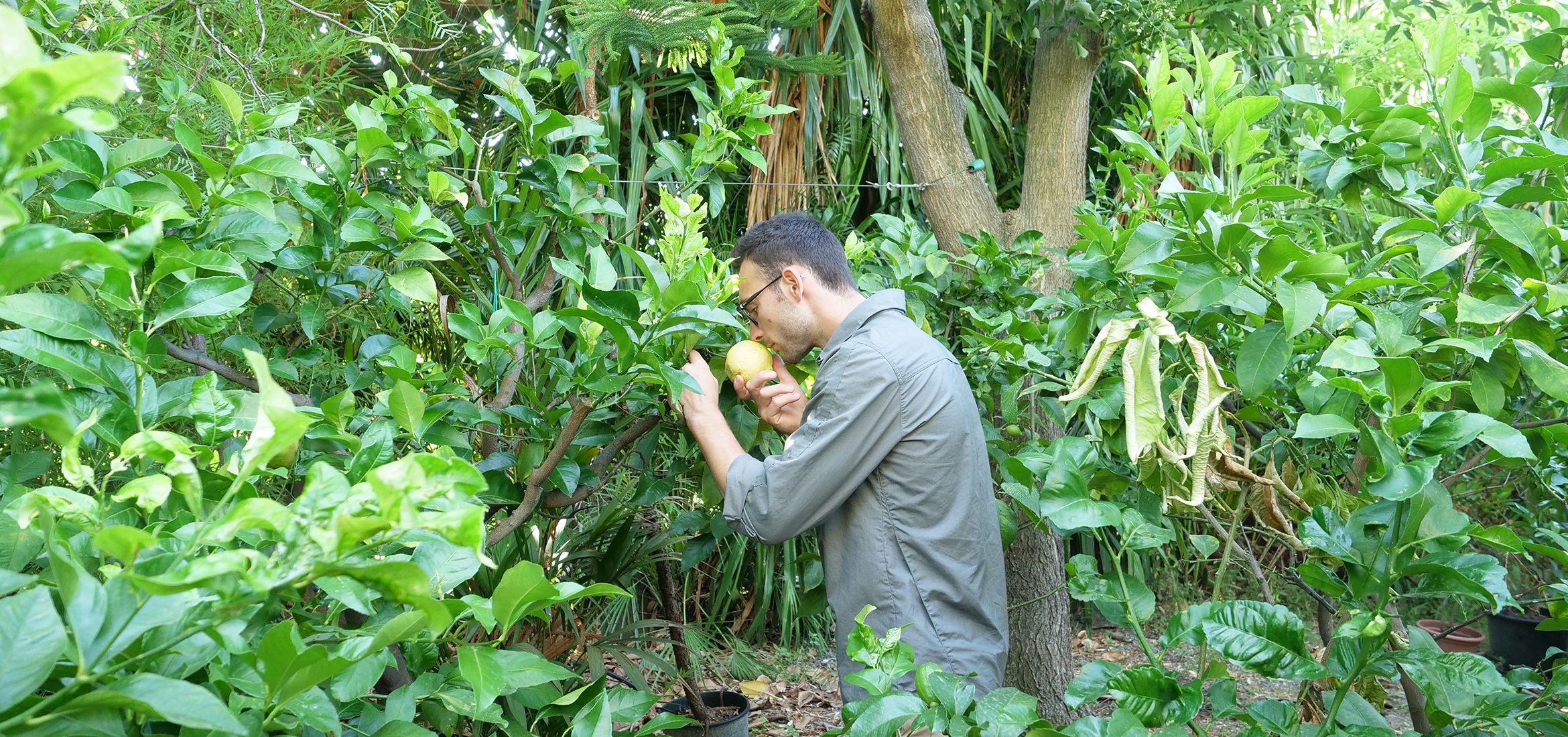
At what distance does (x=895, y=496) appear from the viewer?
1.68m

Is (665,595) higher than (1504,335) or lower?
lower

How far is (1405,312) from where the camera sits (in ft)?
3.88

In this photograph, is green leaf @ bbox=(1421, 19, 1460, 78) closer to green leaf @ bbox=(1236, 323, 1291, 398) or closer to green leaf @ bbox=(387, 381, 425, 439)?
green leaf @ bbox=(1236, 323, 1291, 398)

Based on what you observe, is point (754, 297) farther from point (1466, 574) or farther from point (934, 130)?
point (1466, 574)

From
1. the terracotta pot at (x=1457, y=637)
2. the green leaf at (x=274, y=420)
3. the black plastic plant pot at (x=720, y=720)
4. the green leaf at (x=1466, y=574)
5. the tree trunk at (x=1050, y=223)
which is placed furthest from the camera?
the terracotta pot at (x=1457, y=637)

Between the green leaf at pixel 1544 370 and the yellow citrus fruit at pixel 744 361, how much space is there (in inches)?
40.7

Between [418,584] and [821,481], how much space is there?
103 cm

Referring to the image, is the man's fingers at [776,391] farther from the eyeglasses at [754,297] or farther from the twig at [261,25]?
the twig at [261,25]

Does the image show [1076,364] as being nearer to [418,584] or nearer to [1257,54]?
[418,584]

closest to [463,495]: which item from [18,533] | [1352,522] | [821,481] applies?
[18,533]

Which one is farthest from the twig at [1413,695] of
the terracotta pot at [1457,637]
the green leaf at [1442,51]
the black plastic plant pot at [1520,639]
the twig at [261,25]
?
the terracotta pot at [1457,637]

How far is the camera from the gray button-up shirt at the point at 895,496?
5.27ft

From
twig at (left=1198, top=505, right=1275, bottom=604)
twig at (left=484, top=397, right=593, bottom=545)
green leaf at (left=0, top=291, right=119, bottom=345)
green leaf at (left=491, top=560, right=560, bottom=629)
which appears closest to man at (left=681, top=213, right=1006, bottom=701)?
twig at (left=484, top=397, right=593, bottom=545)

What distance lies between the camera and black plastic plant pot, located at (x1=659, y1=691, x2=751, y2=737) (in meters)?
2.38
